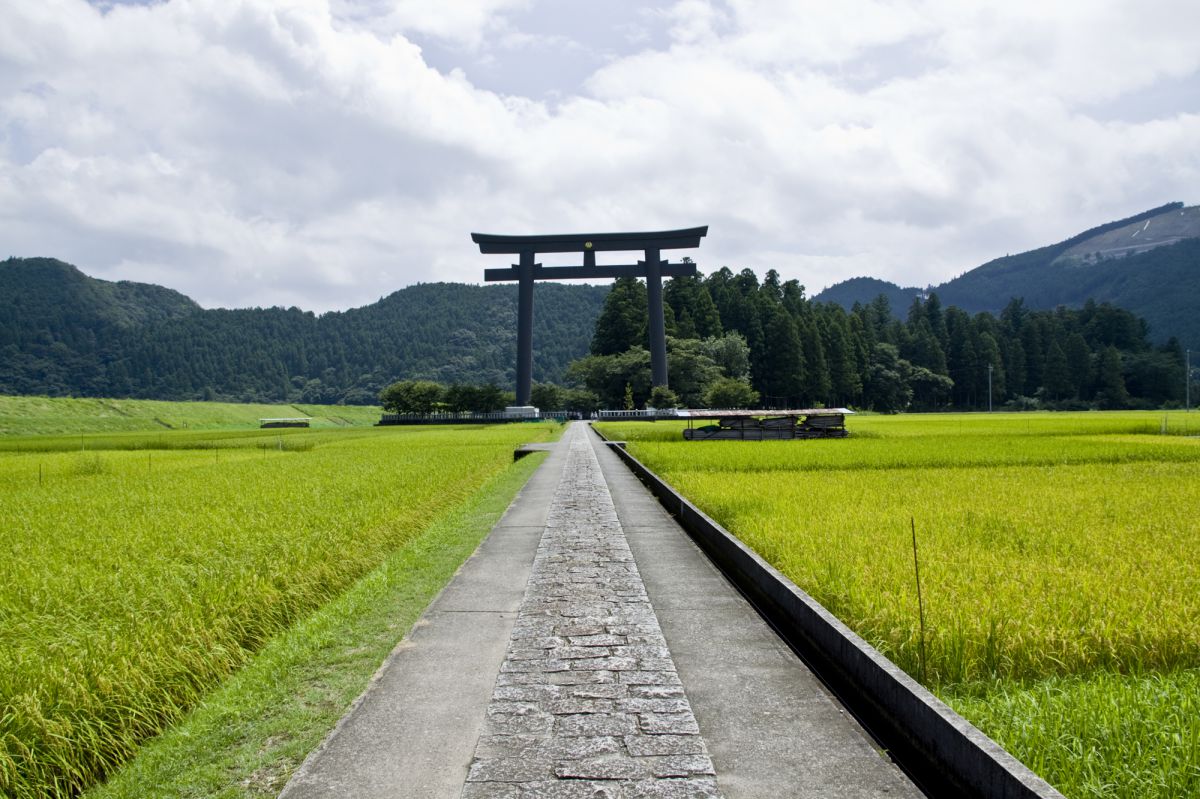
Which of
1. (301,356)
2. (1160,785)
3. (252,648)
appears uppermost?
(301,356)

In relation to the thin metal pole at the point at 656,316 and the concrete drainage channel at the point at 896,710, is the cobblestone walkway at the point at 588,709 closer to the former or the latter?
the concrete drainage channel at the point at 896,710

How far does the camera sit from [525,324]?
6012 centimetres

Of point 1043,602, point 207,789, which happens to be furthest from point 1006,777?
point 207,789

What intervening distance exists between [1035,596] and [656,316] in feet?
179

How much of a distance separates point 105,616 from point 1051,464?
17648 millimetres

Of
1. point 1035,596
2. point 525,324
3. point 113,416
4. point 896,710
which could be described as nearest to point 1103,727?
point 896,710

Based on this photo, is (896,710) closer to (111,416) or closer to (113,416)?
(111,416)

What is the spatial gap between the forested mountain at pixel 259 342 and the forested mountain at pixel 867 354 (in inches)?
2325

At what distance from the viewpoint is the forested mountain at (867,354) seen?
73500 mm

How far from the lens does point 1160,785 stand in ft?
8.84

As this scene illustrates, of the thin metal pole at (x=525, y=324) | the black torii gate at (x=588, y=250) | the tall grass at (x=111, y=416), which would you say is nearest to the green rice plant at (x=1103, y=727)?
the black torii gate at (x=588, y=250)

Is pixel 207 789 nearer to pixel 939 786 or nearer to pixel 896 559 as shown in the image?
pixel 939 786

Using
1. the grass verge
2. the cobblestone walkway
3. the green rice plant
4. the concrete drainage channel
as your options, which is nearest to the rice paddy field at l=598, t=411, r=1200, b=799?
the green rice plant

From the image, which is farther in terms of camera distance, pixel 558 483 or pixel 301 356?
pixel 301 356
